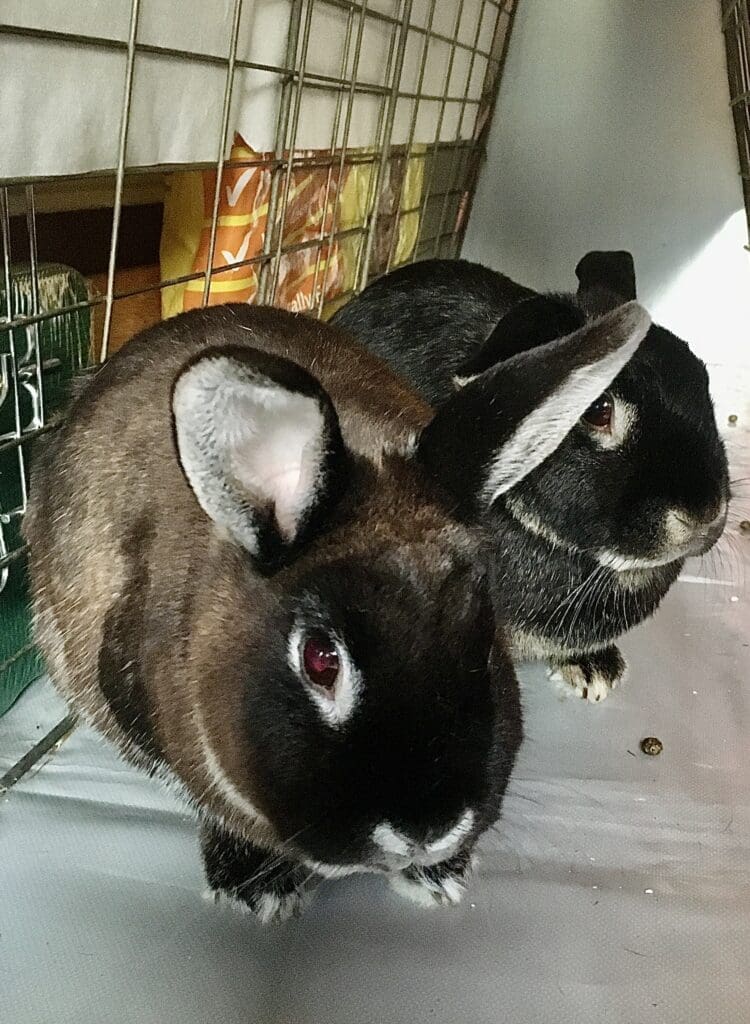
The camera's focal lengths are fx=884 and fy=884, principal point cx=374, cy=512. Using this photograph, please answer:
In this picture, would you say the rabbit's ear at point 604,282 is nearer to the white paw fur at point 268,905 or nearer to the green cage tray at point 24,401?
the green cage tray at point 24,401

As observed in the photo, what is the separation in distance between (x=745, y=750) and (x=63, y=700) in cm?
98

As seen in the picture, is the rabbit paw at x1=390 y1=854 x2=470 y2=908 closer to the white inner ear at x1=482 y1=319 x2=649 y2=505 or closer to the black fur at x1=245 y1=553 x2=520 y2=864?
the black fur at x1=245 y1=553 x2=520 y2=864

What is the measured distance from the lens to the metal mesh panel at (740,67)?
7.45 feet

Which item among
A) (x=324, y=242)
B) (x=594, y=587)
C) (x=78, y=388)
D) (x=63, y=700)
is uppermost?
(x=324, y=242)

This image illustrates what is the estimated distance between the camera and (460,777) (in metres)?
0.72

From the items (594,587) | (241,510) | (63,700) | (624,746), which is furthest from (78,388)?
(624,746)

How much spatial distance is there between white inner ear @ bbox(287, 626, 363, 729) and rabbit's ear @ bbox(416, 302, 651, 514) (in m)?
0.21

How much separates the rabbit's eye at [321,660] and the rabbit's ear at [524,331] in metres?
0.51

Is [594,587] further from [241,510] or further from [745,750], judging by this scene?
[241,510]

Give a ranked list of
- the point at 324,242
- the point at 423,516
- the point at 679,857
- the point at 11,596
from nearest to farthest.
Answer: the point at 423,516
the point at 679,857
the point at 11,596
the point at 324,242

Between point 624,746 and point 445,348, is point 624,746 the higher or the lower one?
the lower one

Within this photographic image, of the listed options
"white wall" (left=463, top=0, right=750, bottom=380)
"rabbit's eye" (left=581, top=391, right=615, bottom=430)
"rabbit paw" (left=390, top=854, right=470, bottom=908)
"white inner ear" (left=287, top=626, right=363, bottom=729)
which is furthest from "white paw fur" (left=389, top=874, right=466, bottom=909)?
"white wall" (left=463, top=0, right=750, bottom=380)

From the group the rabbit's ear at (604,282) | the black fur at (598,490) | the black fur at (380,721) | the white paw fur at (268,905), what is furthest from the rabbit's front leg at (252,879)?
the rabbit's ear at (604,282)

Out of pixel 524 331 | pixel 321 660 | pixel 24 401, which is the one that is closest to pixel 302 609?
pixel 321 660
